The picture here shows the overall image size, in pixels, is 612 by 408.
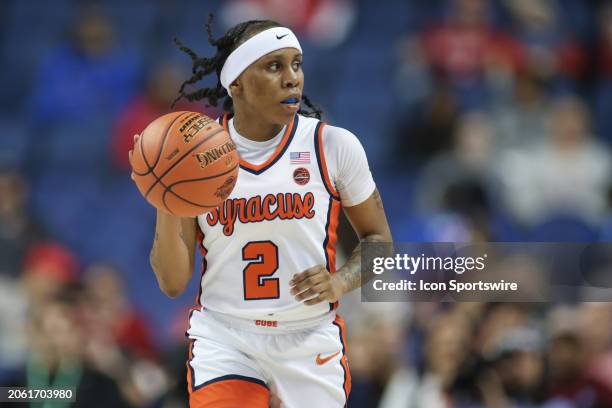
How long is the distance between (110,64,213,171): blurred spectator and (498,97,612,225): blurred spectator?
3.01 metres

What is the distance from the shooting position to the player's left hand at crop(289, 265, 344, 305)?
13.8 ft

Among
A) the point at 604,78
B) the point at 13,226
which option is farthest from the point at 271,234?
the point at 604,78

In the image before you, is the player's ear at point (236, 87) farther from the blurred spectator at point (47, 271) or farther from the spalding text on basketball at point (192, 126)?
the blurred spectator at point (47, 271)

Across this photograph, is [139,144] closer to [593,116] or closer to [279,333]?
[279,333]

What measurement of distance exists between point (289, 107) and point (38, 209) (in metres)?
5.98

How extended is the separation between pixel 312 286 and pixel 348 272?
33 cm

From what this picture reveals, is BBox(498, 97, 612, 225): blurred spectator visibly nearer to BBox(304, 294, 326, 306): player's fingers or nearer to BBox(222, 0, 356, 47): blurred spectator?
BBox(222, 0, 356, 47): blurred spectator

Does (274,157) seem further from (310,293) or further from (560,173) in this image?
(560,173)

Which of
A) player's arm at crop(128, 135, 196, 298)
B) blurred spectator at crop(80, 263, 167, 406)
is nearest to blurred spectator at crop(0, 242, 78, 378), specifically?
blurred spectator at crop(80, 263, 167, 406)

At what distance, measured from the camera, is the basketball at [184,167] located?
13.5 feet

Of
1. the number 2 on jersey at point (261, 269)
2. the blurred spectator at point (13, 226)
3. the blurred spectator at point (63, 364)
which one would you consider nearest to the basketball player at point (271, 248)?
the number 2 on jersey at point (261, 269)

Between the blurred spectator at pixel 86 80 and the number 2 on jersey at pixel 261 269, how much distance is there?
6357 millimetres

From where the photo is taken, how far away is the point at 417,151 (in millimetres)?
9828

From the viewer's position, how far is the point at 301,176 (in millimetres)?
4496
